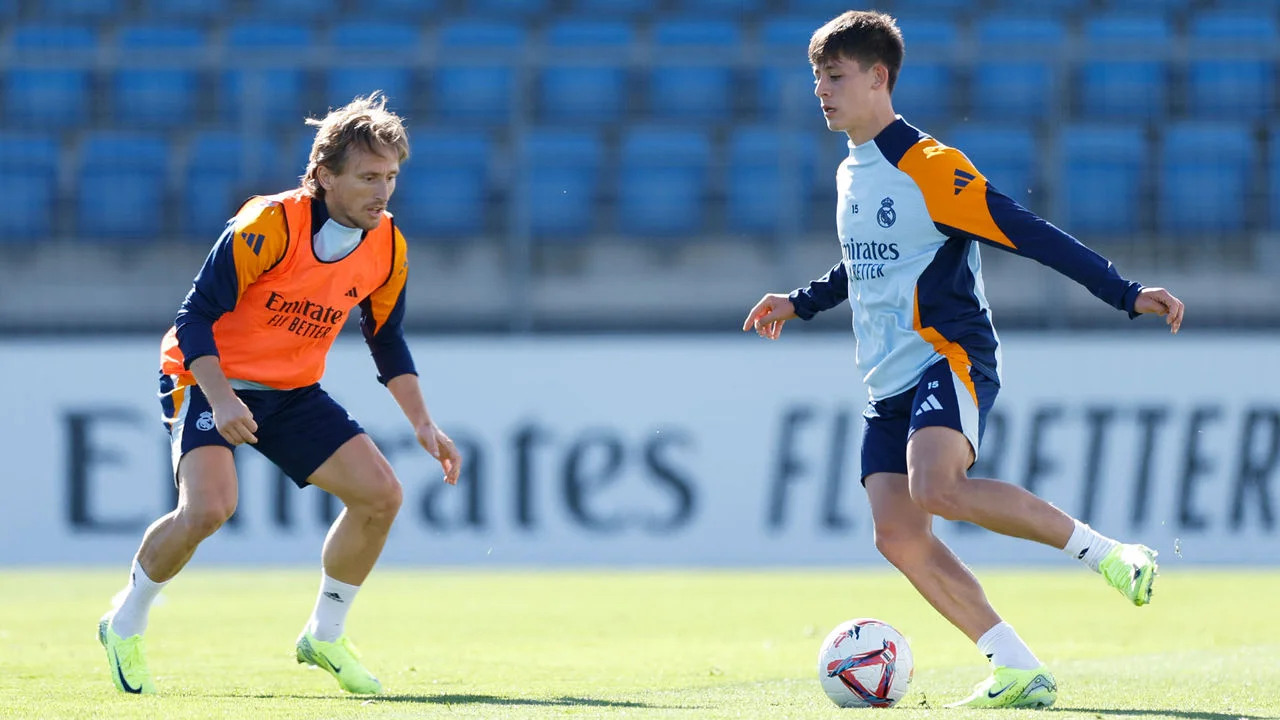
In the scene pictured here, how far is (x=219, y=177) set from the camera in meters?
13.0

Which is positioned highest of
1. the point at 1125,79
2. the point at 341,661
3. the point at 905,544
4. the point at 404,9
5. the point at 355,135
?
the point at 404,9

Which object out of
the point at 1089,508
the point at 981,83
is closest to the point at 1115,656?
the point at 1089,508

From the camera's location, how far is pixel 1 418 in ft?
39.4

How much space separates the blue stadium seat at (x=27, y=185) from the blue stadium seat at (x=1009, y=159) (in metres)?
6.37

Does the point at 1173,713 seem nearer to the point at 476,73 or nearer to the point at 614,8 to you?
the point at 476,73

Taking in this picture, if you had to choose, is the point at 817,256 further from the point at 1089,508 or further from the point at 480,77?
the point at 480,77

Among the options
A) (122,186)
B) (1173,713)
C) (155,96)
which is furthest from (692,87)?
(1173,713)

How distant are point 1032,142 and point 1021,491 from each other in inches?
310

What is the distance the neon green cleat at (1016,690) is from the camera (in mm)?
4961

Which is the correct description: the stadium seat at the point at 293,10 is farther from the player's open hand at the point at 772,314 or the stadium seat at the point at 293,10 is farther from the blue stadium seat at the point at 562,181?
the player's open hand at the point at 772,314

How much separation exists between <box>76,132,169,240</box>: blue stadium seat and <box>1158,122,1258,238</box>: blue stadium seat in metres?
7.05

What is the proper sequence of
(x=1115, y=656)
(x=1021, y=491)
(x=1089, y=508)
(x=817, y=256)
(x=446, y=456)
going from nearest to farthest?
(x=1021, y=491) < (x=446, y=456) < (x=1115, y=656) < (x=1089, y=508) < (x=817, y=256)

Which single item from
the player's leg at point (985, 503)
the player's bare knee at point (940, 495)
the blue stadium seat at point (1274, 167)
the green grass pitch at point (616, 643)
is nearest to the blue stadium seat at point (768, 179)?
the green grass pitch at point (616, 643)

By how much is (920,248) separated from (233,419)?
2047 mm
